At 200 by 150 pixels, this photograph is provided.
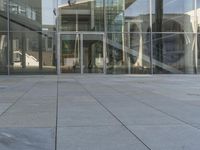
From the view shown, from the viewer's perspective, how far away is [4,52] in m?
30.1

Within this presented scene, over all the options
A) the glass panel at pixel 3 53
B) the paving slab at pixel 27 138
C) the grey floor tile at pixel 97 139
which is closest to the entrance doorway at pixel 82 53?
the glass panel at pixel 3 53

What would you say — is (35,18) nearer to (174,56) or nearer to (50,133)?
(174,56)

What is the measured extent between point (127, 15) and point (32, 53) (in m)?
6.82

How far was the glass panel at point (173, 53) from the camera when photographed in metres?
31.7

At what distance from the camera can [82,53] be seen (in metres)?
30.8

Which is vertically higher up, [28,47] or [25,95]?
[28,47]

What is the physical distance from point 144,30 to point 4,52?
924cm

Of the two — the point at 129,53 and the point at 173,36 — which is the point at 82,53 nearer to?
the point at 129,53

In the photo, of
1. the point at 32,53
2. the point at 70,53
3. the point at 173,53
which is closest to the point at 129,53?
the point at 173,53

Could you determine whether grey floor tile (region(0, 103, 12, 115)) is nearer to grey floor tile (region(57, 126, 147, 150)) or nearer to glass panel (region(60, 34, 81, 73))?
grey floor tile (region(57, 126, 147, 150))

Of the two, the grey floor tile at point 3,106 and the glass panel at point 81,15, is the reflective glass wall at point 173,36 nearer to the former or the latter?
the glass panel at point 81,15

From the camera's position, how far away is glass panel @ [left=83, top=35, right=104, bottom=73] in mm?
30922

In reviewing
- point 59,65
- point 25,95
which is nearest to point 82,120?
point 25,95

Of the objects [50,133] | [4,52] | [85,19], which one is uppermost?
[85,19]
